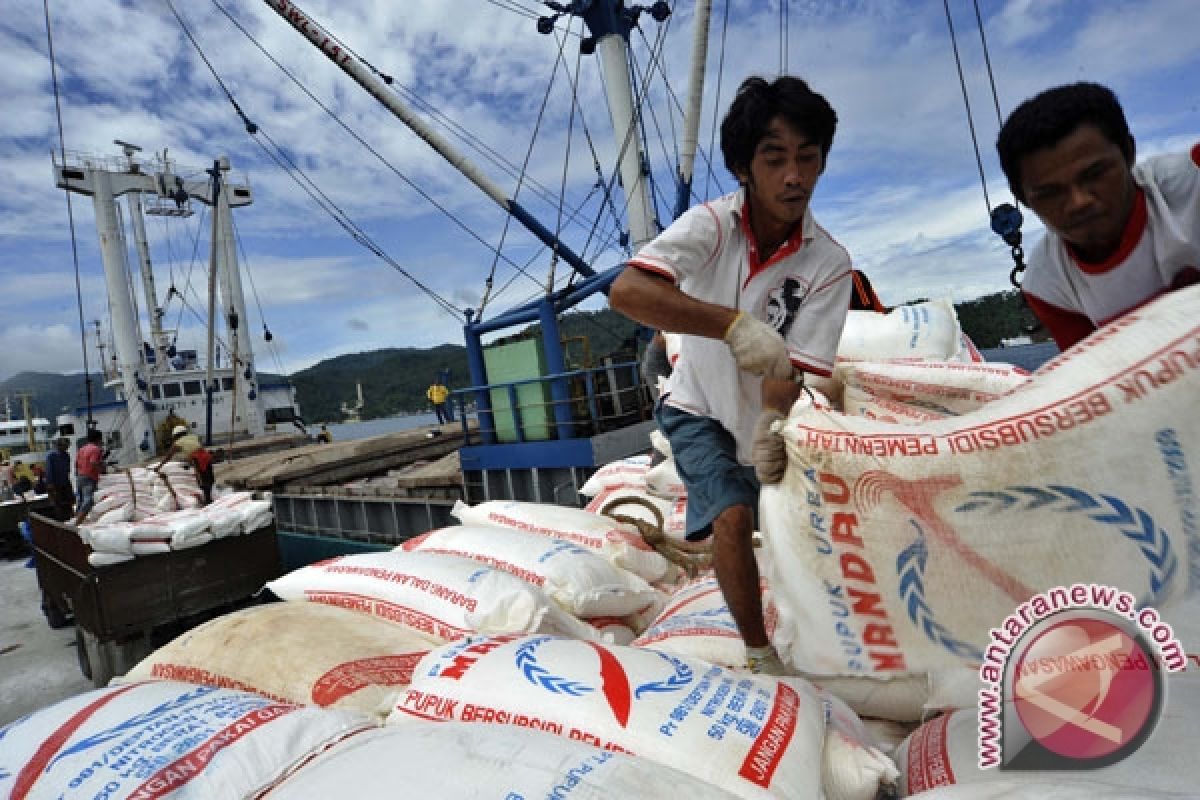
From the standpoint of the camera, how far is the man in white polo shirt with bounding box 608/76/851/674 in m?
1.57

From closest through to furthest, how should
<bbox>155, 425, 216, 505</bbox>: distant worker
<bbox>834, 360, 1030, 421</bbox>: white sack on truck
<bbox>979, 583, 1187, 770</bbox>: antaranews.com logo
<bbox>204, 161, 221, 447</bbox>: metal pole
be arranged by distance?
<bbox>979, 583, 1187, 770</bbox>: antaranews.com logo, <bbox>834, 360, 1030, 421</bbox>: white sack on truck, <bbox>155, 425, 216, 505</bbox>: distant worker, <bbox>204, 161, 221, 447</bbox>: metal pole

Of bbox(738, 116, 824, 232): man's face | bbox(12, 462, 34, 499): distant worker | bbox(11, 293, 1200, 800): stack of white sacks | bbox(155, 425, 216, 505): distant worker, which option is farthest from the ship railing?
bbox(12, 462, 34, 499): distant worker

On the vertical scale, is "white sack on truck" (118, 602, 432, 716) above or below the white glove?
below

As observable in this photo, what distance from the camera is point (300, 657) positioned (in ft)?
6.31

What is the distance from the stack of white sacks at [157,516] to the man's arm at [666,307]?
4.86m

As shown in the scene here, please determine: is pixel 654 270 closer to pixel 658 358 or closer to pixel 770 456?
pixel 770 456

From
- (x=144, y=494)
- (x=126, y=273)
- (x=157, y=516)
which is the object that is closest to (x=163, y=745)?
(x=157, y=516)

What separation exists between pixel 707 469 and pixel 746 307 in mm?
470

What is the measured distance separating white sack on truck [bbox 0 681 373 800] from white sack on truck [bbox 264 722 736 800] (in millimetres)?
131

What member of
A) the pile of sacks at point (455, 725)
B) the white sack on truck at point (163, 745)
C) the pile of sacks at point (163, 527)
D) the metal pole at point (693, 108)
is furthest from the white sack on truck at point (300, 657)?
the metal pole at point (693, 108)

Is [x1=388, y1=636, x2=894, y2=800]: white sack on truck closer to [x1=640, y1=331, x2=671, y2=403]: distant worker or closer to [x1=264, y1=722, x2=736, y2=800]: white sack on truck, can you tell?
[x1=264, y1=722, x2=736, y2=800]: white sack on truck

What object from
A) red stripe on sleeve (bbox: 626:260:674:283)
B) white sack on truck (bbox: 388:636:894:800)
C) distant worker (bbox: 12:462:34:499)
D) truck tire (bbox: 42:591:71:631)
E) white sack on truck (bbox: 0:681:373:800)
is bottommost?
truck tire (bbox: 42:591:71:631)

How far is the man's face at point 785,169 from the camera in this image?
5.27 feet

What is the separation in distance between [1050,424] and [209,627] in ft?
8.21
